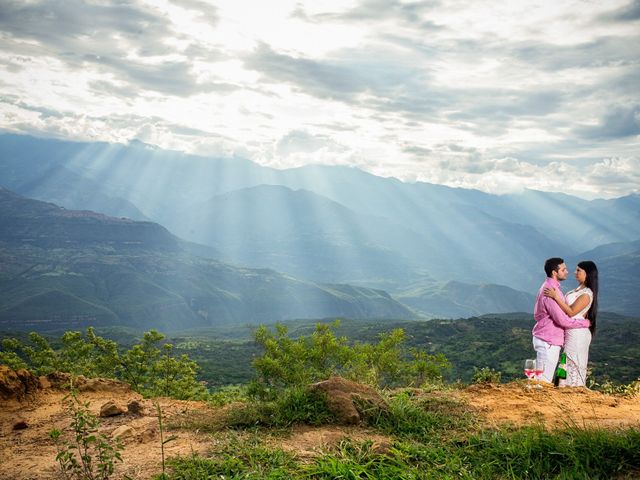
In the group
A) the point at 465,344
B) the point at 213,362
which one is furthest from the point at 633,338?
the point at 213,362

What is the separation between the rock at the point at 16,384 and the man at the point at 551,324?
10438 mm

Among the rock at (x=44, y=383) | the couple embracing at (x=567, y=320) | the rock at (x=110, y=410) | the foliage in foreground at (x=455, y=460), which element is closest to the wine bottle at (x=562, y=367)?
the couple embracing at (x=567, y=320)

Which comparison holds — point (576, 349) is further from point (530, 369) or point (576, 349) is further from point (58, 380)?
point (58, 380)

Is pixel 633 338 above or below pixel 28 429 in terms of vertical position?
below

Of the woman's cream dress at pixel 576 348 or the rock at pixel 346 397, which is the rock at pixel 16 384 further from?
the woman's cream dress at pixel 576 348

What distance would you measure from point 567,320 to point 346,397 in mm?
5411

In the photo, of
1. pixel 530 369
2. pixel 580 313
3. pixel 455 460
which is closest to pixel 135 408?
pixel 455 460

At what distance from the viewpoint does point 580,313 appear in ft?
29.8

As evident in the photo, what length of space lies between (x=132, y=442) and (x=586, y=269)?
900cm

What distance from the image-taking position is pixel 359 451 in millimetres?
5188

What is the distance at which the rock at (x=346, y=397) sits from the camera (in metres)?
6.30

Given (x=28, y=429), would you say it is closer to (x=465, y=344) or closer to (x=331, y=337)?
(x=331, y=337)

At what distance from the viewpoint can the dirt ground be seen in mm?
5418

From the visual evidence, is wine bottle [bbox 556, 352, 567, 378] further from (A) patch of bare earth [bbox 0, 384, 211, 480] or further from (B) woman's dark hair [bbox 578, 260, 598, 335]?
(A) patch of bare earth [bbox 0, 384, 211, 480]
